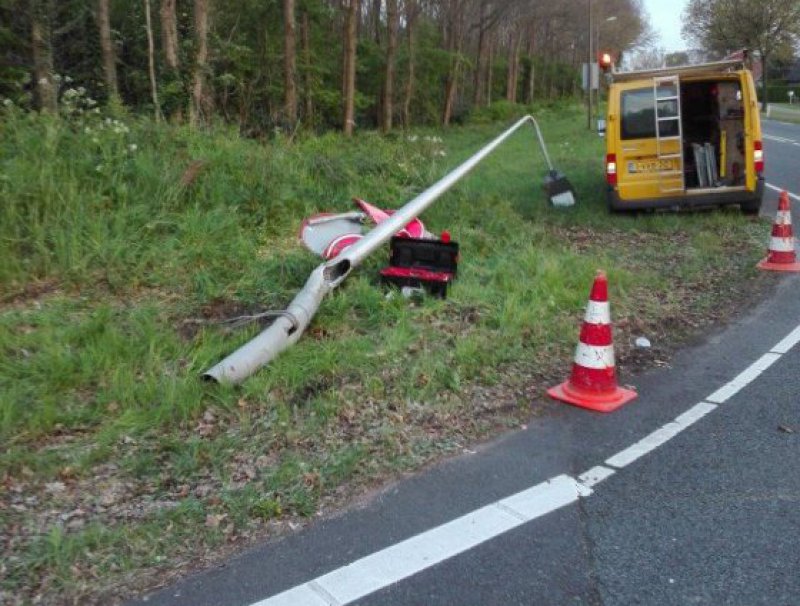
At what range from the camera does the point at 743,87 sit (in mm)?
10797

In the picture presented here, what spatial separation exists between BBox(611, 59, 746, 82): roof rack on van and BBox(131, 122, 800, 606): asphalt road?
7.34m

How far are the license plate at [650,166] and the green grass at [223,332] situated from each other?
3.68 ft

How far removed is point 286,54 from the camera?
21547mm

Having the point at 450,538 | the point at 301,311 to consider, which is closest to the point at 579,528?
the point at 450,538

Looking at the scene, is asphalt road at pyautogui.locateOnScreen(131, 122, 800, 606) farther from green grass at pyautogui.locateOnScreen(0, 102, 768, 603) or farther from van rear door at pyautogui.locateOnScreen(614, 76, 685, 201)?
van rear door at pyautogui.locateOnScreen(614, 76, 685, 201)

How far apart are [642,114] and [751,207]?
2219 millimetres

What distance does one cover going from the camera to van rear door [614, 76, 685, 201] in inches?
430

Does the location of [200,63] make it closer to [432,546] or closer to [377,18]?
[432,546]

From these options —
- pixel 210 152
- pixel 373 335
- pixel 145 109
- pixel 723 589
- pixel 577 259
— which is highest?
pixel 145 109

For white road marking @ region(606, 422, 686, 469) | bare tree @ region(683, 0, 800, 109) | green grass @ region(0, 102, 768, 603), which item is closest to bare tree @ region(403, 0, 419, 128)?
green grass @ region(0, 102, 768, 603)

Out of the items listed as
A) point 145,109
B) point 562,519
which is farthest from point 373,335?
point 145,109

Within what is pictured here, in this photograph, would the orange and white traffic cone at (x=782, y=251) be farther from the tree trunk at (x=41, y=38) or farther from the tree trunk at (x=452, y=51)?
the tree trunk at (x=452, y=51)

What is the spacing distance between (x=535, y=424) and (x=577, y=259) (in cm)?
397

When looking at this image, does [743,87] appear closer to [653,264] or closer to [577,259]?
[653,264]
